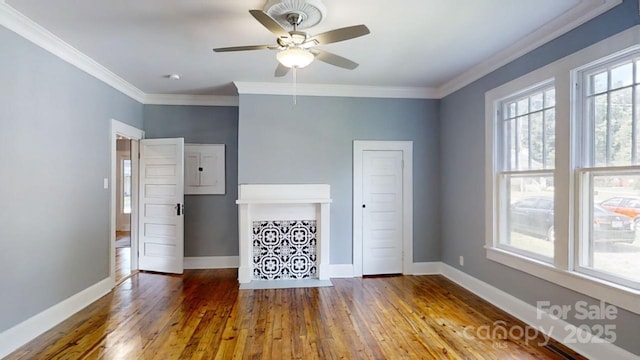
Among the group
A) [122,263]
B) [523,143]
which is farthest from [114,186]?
[523,143]

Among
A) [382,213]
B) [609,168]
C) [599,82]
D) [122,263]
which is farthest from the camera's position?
[122,263]

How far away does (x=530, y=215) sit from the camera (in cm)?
313

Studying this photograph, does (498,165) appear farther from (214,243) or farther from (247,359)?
(214,243)

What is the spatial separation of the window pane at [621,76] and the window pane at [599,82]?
46 mm

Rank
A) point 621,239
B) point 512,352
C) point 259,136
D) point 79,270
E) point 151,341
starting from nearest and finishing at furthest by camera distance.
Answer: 1. point 621,239
2. point 512,352
3. point 151,341
4. point 79,270
5. point 259,136

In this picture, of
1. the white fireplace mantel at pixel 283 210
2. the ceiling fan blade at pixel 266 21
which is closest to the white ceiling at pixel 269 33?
the ceiling fan blade at pixel 266 21

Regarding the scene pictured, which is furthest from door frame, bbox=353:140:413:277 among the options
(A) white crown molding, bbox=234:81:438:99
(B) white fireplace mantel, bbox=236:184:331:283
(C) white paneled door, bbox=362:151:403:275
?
(A) white crown molding, bbox=234:81:438:99

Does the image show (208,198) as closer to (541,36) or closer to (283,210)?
(283,210)

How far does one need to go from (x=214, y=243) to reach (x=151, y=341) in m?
2.29

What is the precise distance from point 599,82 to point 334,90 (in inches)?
111

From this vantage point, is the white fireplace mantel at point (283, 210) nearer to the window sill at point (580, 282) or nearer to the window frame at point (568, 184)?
the window sill at point (580, 282)

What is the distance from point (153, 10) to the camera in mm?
2424

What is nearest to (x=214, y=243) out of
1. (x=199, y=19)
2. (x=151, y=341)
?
(x=151, y=341)

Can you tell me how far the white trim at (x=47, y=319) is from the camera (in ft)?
8.12
